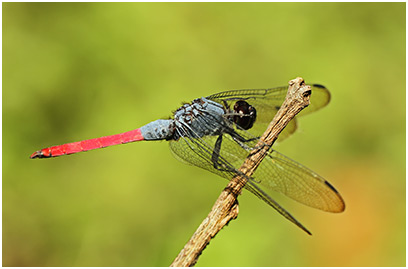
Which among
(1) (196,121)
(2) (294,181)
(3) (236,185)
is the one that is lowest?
(3) (236,185)

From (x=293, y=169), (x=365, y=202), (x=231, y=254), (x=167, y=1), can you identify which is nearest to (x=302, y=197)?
(x=293, y=169)

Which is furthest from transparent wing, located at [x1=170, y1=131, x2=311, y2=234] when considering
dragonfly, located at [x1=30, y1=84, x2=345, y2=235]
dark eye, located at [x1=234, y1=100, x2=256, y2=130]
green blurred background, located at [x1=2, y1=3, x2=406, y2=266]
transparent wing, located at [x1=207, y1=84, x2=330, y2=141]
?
green blurred background, located at [x1=2, y1=3, x2=406, y2=266]

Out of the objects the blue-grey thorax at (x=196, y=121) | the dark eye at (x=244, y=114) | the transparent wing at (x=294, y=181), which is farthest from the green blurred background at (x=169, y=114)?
the transparent wing at (x=294, y=181)

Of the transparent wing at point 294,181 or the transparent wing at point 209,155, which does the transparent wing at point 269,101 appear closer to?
the transparent wing at point 209,155

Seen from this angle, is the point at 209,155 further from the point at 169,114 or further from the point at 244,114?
the point at 169,114

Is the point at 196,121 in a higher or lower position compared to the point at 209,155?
higher

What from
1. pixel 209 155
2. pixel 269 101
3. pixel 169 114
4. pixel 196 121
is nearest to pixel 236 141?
pixel 209 155

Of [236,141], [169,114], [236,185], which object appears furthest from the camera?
[169,114]
